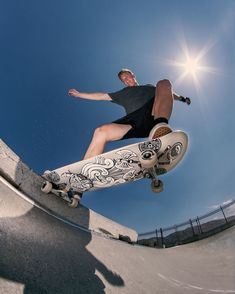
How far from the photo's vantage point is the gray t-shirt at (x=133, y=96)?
435 cm

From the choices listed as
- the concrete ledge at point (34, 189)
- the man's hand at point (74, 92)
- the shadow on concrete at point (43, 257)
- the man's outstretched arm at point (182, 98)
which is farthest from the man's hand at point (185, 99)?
the shadow on concrete at point (43, 257)

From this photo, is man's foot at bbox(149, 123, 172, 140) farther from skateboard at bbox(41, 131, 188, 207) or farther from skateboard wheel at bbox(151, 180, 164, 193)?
skateboard wheel at bbox(151, 180, 164, 193)

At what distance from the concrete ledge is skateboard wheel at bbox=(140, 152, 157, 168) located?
178 cm

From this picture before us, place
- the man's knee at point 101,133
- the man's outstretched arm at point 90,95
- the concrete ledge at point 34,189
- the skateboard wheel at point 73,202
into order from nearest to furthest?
the concrete ledge at point 34,189 → the man's knee at point 101,133 → the skateboard wheel at point 73,202 → the man's outstretched arm at point 90,95

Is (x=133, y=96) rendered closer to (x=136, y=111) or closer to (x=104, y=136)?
(x=136, y=111)

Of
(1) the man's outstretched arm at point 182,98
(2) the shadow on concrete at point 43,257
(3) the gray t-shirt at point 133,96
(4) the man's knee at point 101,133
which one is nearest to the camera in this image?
(2) the shadow on concrete at point 43,257

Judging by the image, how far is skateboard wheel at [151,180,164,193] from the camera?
354 cm

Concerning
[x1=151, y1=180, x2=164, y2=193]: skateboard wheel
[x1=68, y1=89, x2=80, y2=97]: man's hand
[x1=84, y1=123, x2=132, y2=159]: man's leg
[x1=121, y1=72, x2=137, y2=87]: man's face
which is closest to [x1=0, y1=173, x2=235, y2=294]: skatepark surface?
[x1=151, y1=180, x2=164, y2=193]: skateboard wheel

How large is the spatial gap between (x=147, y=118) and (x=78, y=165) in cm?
135

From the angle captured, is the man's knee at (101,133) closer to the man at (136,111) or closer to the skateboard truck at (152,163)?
the man at (136,111)

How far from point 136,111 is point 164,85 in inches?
24.7

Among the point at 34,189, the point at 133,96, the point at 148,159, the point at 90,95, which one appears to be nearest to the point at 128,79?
the point at 133,96

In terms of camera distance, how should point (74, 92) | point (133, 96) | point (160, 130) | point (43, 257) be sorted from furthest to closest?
point (74, 92) → point (133, 96) → point (160, 130) → point (43, 257)

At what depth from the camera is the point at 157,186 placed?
3578mm
